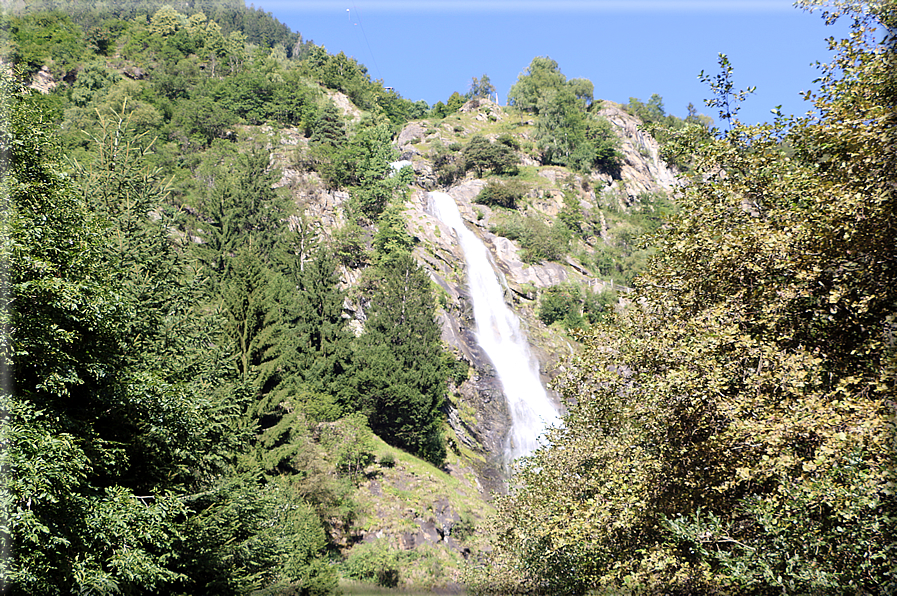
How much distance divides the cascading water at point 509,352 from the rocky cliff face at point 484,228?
1.14 m

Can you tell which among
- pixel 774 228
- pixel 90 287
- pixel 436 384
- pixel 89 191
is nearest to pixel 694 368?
pixel 774 228

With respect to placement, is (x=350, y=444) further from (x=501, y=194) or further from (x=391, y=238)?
(x=501, y=194)

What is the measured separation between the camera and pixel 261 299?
24703mm

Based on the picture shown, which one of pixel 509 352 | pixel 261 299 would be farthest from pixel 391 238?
pixel 261 299

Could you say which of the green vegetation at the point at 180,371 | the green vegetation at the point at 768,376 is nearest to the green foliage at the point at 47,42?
the green vegetation at the point at 180,371

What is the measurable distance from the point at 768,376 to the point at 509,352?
5192 cm

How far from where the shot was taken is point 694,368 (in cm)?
879

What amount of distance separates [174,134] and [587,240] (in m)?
62.4

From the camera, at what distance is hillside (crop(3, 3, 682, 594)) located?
34.8 feet

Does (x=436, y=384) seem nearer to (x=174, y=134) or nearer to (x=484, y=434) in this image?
(x=484, y=434)

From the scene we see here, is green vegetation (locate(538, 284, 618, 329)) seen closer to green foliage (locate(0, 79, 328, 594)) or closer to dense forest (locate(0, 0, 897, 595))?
dense forest (locate(0, 0, 897, 595))

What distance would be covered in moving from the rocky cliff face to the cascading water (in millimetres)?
1136

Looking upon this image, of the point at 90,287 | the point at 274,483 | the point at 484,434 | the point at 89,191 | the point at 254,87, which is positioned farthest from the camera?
the point at 254,87

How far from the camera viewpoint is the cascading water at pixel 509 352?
52125 millimetres
